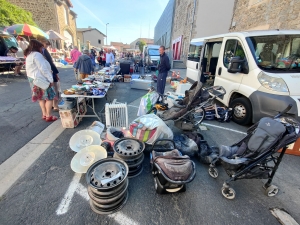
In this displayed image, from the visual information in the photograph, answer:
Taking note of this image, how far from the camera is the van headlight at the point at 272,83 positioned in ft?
10.3

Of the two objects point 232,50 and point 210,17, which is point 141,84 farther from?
point 210,17

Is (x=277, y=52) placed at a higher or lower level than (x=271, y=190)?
higher

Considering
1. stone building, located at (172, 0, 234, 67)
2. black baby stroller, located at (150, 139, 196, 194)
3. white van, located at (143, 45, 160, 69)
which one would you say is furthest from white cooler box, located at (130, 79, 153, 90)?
stone building, located at (172, 0, 234, 67)

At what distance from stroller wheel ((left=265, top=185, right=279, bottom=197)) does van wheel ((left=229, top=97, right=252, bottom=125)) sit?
2178mm

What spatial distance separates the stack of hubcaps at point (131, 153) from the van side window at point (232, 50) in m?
3.73

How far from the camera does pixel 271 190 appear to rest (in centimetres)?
209

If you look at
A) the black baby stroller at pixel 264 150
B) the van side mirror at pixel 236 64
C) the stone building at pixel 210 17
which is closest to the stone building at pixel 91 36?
the stone building at pixel 210 17

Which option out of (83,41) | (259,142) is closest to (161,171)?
(259,142)

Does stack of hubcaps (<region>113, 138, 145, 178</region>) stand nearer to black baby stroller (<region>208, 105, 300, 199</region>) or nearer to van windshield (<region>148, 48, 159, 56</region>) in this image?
black baby stroller (<region>208, 105, 300, 199</region>)

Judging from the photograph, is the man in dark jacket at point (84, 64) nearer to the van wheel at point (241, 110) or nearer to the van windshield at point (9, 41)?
the van wheel at point (241, 110)

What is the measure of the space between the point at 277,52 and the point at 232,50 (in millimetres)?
1114

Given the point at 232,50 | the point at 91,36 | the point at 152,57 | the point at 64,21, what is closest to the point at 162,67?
the point at 232,50

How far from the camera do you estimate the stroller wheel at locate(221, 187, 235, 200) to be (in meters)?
2.03

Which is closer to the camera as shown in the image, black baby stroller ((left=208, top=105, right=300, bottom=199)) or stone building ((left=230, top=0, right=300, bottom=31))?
black baby stroller ((left=208, top=105, right=300, bottom=199))
